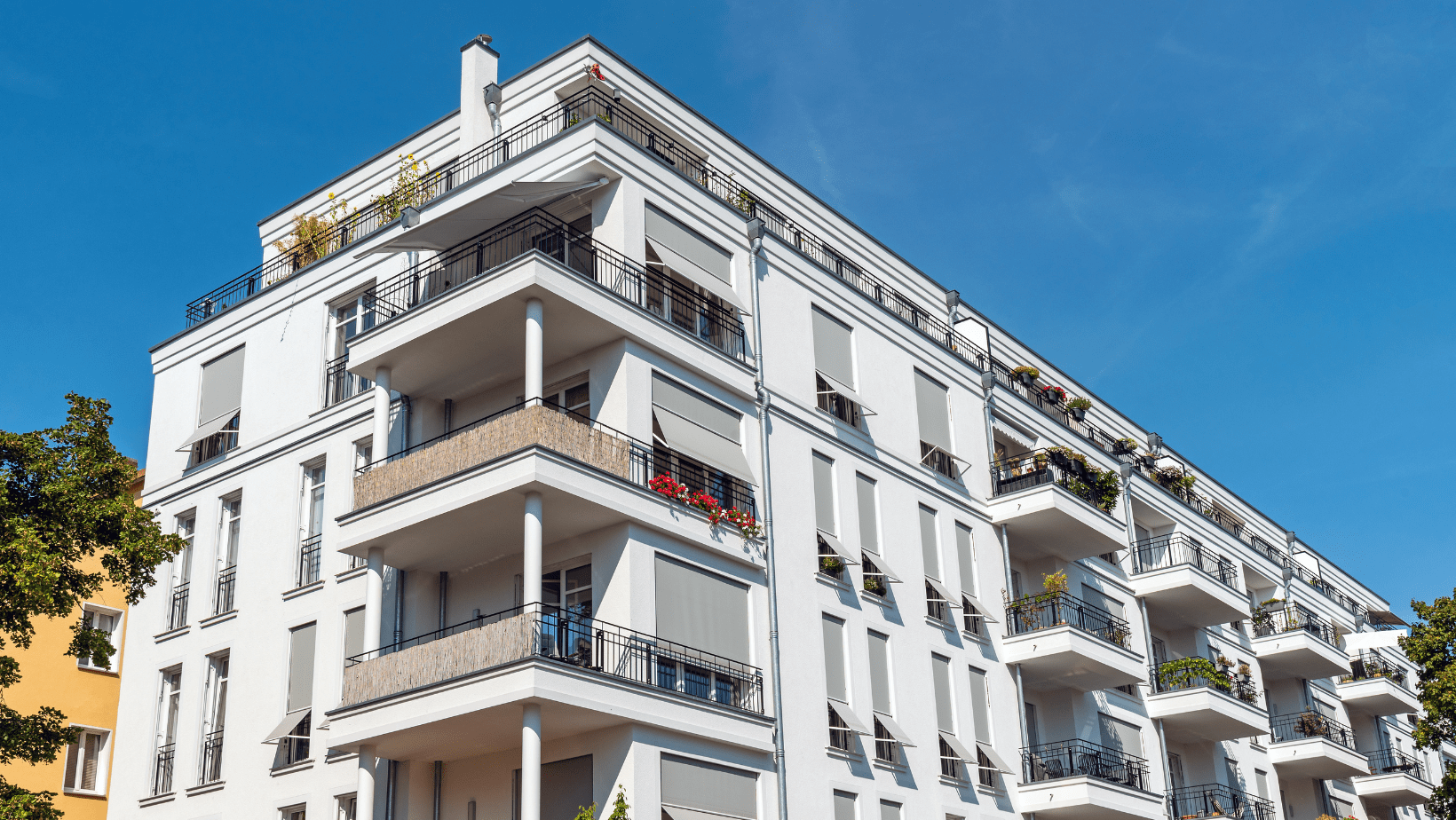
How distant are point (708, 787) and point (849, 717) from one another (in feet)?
14.0

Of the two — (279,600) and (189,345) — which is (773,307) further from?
(189,345)

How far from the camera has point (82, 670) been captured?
31.2 meters

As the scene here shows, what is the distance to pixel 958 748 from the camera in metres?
28.4

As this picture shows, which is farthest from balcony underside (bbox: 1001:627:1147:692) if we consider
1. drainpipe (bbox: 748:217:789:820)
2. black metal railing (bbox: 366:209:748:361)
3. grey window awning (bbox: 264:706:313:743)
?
grey window awning (bbox: 264:706:313:743)

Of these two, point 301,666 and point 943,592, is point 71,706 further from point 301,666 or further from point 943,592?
point 943,592

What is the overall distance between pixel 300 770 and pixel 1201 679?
73.9 ft

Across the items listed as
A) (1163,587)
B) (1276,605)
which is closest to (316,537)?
(1163,587)

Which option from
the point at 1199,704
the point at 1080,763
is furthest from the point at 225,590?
the point at 1199,704

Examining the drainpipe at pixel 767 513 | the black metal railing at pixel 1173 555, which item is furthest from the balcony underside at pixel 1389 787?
the drainpipe at pixel 767 513

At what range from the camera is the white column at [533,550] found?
21.1 m

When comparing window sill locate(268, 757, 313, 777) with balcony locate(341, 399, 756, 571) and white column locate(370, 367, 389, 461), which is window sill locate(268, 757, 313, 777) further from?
white column locate(370, 367, 389, 461)

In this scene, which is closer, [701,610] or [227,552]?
[701,610]

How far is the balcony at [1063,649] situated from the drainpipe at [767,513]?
853cm

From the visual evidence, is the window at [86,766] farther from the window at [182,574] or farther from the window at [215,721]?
the window at [215,721]
